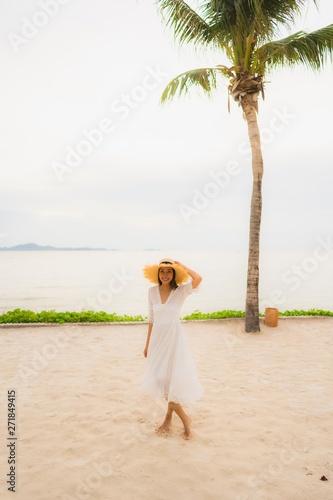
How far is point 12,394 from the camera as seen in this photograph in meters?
5.70

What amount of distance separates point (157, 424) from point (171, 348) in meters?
1.27

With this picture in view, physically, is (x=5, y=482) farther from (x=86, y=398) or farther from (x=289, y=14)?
(x=289, y=14)

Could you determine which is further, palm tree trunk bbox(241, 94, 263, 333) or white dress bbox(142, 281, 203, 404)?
palm tree trunk bbox(241, 94, 263, 333)

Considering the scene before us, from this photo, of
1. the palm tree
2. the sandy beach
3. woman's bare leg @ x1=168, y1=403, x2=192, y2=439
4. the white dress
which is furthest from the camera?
the palm tree

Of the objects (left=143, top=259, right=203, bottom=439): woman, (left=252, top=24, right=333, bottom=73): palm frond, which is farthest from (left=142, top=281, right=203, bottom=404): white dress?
(left=252, top=24, right=333, bottom=73): palm frond

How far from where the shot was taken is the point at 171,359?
420 centimetres

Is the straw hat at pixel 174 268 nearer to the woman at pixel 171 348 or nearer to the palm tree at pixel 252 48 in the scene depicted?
the woman at pixel 171 348

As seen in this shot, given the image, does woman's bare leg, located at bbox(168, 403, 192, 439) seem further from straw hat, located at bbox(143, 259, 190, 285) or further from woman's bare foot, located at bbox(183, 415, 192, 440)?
straw hat, located at bbox(143, 259, 190, 285)

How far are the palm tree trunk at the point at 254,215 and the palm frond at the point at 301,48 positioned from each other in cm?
113

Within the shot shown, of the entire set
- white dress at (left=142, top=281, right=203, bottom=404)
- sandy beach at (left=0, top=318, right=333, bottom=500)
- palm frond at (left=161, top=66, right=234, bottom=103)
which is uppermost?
palm frond at (left=161, top=66, right=234, bottom=103)

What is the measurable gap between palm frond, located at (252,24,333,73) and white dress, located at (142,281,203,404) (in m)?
9.00

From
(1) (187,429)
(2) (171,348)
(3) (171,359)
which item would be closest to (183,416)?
(1) (187,429)

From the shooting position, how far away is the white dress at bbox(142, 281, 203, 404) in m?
4.11

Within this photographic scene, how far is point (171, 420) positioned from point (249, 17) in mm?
10155
